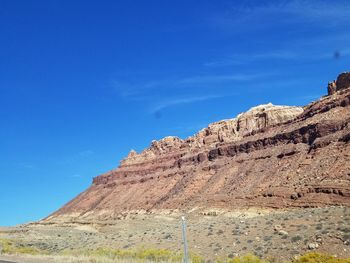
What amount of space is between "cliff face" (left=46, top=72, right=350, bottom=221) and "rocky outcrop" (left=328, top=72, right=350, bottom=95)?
6.10 m

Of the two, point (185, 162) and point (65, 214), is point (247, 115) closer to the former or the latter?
point (185, 162)

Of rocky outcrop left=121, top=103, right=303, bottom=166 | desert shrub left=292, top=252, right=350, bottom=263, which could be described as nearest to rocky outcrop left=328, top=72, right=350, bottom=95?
rocky outcrop left=121, top=103, right=303, bottom=166

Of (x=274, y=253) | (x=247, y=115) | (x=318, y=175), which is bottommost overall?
(x=274, y=253)

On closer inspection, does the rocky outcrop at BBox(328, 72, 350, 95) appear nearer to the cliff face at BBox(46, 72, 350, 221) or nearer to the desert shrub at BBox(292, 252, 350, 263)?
the cliff face at BBox(46, 72, 350, 221)

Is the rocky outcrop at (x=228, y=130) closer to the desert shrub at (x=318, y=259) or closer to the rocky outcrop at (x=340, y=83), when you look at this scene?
the rocky outcrop at (x=340, y=83)

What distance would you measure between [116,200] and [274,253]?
280 feet

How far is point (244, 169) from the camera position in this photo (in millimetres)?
73500

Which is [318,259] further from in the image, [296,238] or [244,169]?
[244,169]

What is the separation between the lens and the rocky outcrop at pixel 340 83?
7794 cm

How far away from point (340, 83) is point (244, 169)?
888 inches

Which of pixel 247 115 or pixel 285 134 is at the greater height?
pixel 247 115

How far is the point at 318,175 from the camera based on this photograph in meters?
53.4

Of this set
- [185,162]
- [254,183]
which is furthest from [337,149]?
[185,162]

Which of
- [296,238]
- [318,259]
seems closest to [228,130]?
[296,238]
